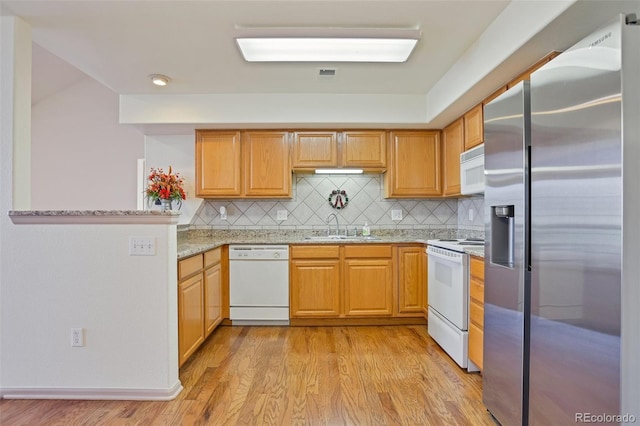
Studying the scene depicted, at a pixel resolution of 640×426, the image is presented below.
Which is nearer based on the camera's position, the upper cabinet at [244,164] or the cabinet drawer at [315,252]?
the cabinet drawer at [315,252]

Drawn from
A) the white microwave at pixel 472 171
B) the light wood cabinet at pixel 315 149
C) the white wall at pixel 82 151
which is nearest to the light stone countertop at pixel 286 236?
the white microwave at pixel 472 171

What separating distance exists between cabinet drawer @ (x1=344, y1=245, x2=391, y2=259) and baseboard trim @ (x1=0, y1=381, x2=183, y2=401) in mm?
1928

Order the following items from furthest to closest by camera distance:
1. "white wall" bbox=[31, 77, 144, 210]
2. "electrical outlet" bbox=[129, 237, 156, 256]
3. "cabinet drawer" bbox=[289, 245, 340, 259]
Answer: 1. "white wall" bbox=[31, 77, 144, 210]
2. "cabinet drawer" bbox=[289, 245, 340, 259]
3. "electrical outlet" bbox=[129, 237, 156, 256]

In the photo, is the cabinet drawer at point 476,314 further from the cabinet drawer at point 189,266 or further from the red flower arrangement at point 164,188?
the red flower arrangement at point 164,188

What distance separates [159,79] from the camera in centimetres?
285

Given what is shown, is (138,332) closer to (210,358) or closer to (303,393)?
(210,358)

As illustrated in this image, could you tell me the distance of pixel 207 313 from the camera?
2.84 m

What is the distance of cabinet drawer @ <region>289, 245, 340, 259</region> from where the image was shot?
11.0ft

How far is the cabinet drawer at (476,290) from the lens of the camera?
2.19m

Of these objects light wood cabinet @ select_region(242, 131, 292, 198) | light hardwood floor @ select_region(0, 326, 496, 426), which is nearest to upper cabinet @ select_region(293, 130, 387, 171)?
light wood cabinet @ select_region(242, 131, 292, 198)

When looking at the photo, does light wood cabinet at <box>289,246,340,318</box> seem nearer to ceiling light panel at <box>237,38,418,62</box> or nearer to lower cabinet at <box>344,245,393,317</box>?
lower cabinet at <box>344,245,393,317</box>

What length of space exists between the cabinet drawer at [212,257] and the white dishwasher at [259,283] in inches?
6.3

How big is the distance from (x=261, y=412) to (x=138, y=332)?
2.95 feet

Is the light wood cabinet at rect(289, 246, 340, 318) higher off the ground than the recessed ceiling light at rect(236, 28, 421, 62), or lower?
lower
